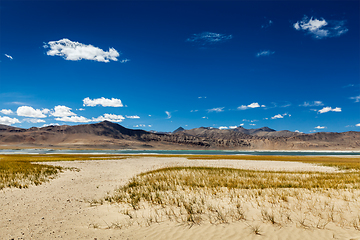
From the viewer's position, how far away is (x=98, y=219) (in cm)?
984

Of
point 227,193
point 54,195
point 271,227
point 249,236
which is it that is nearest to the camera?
point 249,236

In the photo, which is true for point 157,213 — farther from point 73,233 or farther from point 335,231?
point 335,231

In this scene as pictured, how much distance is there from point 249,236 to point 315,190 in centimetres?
966

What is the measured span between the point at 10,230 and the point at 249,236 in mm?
9988

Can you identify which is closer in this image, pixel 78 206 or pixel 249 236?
pixel 249 236

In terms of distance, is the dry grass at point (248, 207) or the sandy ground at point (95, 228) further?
the dry grass at point (248, 207)

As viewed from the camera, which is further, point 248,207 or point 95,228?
point 248,207

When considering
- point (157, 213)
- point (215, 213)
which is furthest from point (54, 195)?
point (215, 213)

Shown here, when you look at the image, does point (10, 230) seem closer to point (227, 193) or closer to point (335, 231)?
point (227, 193)

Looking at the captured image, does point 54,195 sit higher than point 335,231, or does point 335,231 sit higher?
point 335,231

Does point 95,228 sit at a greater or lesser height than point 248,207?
lesser

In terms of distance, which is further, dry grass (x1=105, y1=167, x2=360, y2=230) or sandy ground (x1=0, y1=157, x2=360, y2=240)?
dry grass (x1=105, y1=167, x2=360, y2=230)

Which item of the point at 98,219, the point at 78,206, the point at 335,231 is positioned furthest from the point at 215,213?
the point at 78,206

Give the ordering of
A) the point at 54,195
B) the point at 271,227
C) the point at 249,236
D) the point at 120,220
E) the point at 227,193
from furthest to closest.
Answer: the point at 54,195
the point at 227,193
the point at 120,220
the point at 271,227
the point at 249,236
